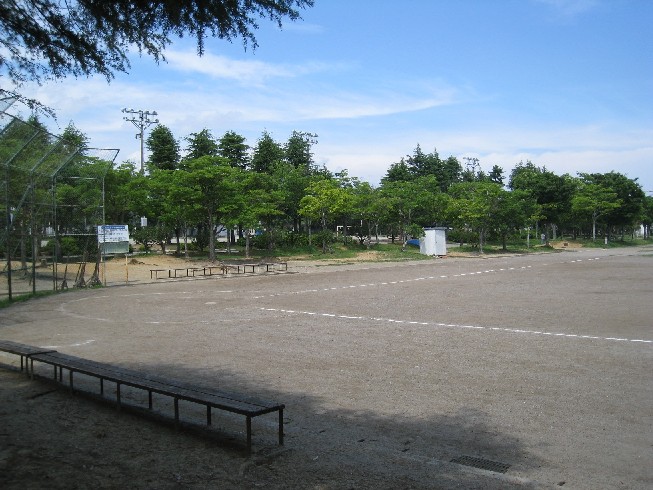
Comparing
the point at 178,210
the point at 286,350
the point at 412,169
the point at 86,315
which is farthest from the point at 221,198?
the point at 412,169

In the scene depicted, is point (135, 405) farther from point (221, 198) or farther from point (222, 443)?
point (221, 198)

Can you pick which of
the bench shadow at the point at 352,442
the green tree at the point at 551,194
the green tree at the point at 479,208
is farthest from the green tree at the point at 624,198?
the bench shadow at the point at 352,442

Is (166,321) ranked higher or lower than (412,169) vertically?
lower

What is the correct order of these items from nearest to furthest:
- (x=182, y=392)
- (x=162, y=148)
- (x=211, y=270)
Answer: (x=182, y=392)
(x=211, y=270)
(x=162, y=148)

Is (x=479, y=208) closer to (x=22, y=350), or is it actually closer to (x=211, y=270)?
(x=211, y=270)

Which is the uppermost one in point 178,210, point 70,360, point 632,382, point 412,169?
point 412,169

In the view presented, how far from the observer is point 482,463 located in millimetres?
4766

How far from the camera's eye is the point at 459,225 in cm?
5191

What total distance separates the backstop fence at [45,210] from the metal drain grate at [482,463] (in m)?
12.1

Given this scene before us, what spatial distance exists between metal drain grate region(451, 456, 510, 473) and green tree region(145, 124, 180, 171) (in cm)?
5026

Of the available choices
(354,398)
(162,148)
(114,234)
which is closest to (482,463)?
(354,398)

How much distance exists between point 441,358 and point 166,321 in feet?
22.7

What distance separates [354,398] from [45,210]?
49.1 ft

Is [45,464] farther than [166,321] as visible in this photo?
No
